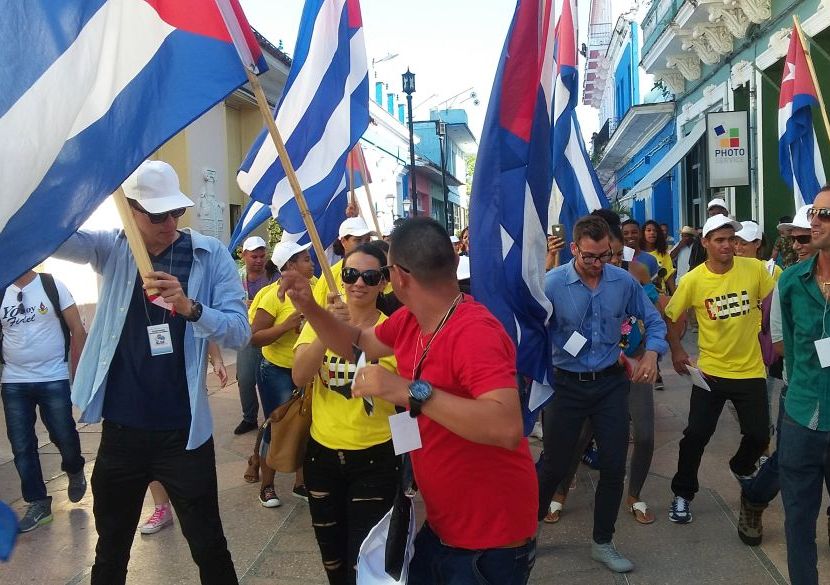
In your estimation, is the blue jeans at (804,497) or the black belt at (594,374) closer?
the blue jeans at (804,497)

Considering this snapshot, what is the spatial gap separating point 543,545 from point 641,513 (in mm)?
741

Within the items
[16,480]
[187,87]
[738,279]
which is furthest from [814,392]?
[16,480]

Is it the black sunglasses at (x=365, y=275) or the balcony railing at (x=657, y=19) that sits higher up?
the balcony railing at (x=657, y=19)

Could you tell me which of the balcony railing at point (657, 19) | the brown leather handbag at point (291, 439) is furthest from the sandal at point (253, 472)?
the balcony railing at point (657, 19)

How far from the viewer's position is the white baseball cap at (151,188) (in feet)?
9.48

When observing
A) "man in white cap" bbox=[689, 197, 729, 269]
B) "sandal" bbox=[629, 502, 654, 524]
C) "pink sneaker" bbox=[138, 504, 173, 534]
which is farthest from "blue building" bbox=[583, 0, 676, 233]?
"pink sneaker" bbox=[138, 504, 173, 534]

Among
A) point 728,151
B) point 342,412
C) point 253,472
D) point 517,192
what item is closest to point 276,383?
point 253,472

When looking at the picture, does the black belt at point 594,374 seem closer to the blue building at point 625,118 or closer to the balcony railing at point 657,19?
the balcony railing at point 657,19

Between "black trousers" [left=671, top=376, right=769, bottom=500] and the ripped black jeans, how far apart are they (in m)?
2.35

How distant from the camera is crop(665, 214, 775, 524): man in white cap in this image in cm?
470

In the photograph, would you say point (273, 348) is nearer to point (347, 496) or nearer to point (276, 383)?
point (276, 383)

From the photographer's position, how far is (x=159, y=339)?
300 cm

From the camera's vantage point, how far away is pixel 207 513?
3084 millimetres

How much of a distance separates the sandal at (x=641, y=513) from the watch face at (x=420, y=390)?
10.7ft
